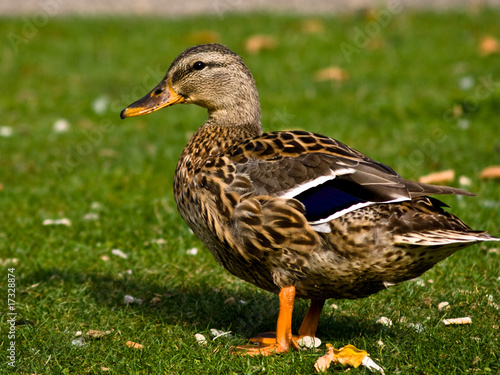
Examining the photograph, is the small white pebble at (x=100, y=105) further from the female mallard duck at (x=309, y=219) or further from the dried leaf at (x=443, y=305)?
the dried leaf at (x=443, y=305)

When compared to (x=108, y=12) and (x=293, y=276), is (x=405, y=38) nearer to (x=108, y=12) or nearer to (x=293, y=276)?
(x=108, y=12)

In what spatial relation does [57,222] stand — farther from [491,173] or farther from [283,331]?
[491,173]

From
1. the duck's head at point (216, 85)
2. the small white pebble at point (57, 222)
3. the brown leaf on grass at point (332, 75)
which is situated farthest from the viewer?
the brown leaf on grass at point (332, 75)

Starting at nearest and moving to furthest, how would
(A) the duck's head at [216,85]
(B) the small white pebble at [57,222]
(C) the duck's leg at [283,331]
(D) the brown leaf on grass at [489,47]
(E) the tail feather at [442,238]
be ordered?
(E) the tail feather at [442,238], (C) the duck's leg at [283,331], (A) the duck's head at [216,85], (B) the small white pebble at [57,222], (D) the brown leaf on grass at [489,47]

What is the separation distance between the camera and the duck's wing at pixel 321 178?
357 centimetres

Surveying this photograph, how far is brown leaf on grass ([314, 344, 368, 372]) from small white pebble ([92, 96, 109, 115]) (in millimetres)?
5946

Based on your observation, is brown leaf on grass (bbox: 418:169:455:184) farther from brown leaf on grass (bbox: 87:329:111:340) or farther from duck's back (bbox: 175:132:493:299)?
brown leaf on grass (bbox: 87:329:111:340)

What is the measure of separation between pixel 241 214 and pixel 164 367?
86cm

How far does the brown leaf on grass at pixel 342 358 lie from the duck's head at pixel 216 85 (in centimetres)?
146

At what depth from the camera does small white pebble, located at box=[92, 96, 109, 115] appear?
9008mm

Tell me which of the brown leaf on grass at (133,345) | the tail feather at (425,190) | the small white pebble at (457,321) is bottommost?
the small white pebble at (457,321)

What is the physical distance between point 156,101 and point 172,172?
273 cm

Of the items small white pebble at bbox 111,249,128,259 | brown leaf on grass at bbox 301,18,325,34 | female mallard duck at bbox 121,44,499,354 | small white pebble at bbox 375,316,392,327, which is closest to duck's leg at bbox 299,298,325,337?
female mallard duck at bbox 121,44,499,354

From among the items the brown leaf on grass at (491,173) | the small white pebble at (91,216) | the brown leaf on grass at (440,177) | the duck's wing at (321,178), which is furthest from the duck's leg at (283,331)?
the brown leaf on grass at (491,173)
